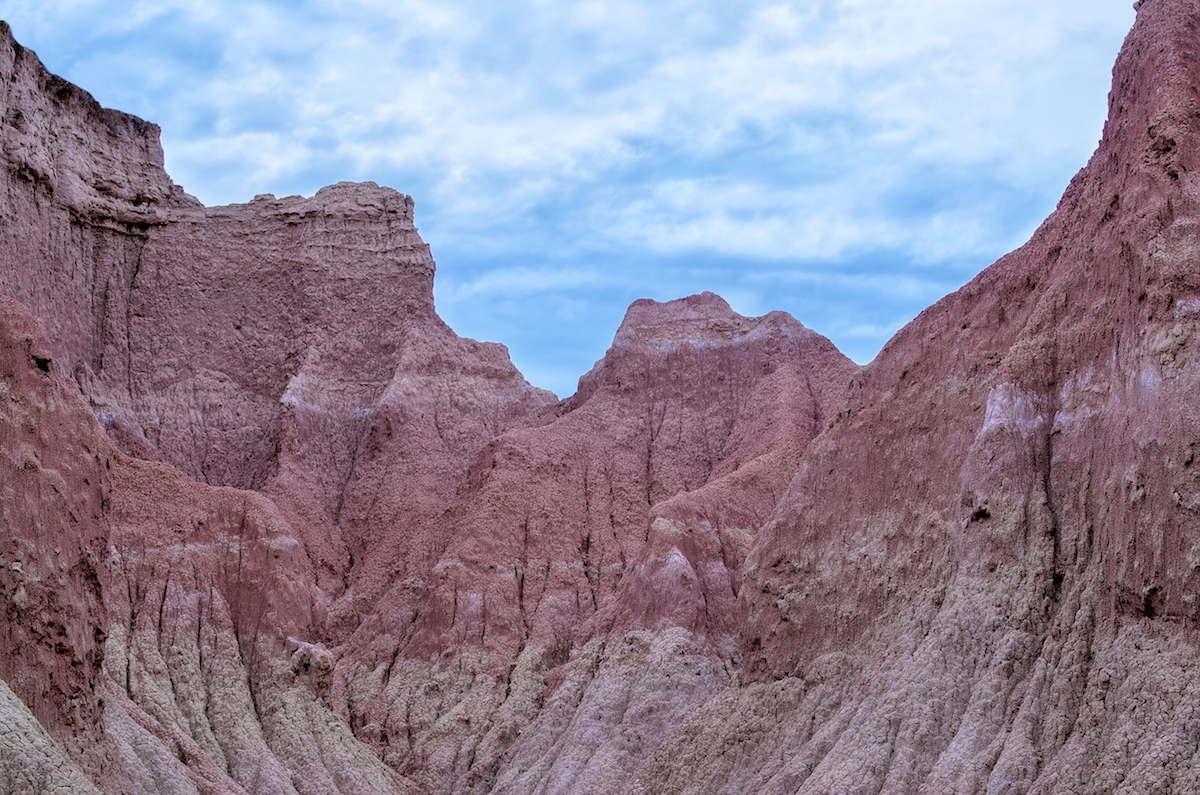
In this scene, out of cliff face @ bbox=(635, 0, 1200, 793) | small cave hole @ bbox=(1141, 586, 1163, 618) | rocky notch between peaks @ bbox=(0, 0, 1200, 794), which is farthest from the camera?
rocky notch between peaks @ bbox=(0, 0, 1200, 794)

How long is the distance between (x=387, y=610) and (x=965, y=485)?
3093 cm

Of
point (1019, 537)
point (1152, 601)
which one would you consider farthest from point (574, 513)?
point (1152, 601)

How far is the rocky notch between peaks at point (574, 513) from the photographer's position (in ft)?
124

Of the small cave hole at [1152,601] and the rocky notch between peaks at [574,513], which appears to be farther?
the rocky notch between peaks at [574,513]

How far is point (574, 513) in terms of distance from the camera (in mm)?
71750

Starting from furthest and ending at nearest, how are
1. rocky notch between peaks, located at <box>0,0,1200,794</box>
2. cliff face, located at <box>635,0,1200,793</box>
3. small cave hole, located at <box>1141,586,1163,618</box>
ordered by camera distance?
rocky notch between peaks, located at <box>0,0,1200,794</box>, cliff face, located at <box>635,0,1200,793</box>, small cave hole, located at <box>1141,586,1163,618</box>

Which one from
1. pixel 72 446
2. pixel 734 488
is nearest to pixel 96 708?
pixel 72 446

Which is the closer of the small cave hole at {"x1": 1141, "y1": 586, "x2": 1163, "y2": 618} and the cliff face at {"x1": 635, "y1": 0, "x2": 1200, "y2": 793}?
the small cave hole at {"x1": 1141, "y1": 586, "x2": 1163, "y2": 618}

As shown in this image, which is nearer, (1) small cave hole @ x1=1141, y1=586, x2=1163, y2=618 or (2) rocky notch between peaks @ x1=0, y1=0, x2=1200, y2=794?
(1) small cave hole @ x1=1141, y1=586, x2=1163, y2=618

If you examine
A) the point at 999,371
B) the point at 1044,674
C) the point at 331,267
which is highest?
the point at 331,267

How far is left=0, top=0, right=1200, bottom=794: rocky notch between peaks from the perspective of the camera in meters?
37.9

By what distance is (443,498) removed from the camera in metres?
76.2

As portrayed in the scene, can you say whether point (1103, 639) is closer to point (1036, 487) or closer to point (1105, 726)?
point (1105, 726)

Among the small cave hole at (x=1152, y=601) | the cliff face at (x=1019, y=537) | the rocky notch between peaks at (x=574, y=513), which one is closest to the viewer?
the small cave hole at (x=1152, y=601)
